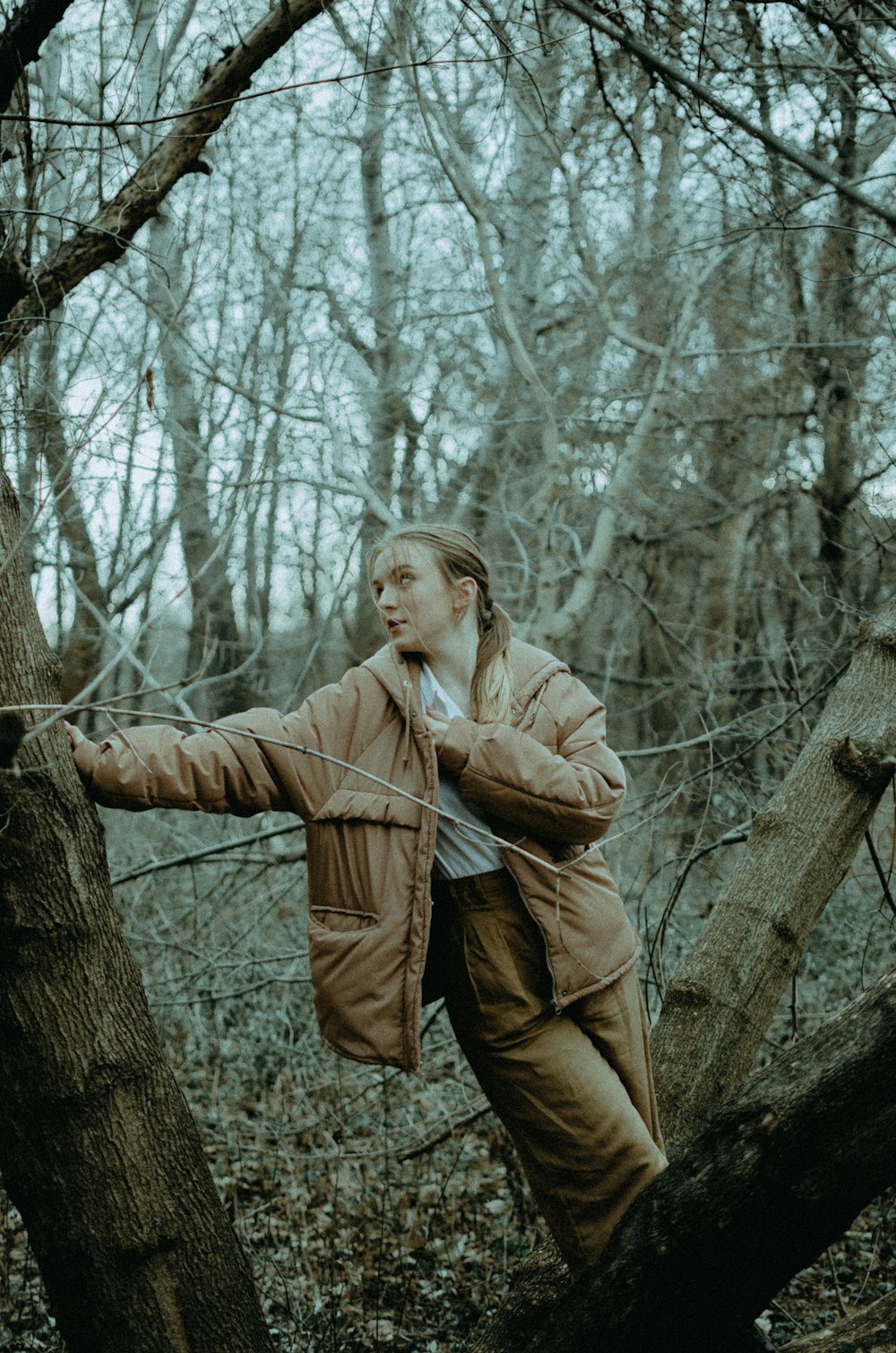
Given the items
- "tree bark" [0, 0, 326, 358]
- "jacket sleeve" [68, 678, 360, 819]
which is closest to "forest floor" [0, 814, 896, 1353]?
"jacket sleeve" [68, 678, 360, 819]

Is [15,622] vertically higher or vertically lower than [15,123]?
lower

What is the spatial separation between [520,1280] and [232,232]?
5583 millimetres

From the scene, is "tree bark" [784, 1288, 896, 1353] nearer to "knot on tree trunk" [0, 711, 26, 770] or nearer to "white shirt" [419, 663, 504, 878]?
Result: "white shirt" [419, 663, 504, 878]

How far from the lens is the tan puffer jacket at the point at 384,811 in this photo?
2277 mm

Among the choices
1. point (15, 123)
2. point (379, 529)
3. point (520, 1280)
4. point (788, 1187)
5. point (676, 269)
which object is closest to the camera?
point (788, 1187)

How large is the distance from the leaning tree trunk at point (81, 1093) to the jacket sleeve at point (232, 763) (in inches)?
5.5

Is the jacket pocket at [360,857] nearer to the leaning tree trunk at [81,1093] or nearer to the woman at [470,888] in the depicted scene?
the woman at [470,888]

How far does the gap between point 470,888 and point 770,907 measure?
1104 millimetres

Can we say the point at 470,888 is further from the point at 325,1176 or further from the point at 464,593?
the point at 325,1176

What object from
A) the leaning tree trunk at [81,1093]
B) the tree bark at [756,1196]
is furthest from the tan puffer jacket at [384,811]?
the tree bark at [756,1196]

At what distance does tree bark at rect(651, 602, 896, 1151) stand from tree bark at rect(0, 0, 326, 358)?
241 centimetres

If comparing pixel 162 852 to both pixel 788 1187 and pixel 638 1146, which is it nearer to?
pixel 638 1146

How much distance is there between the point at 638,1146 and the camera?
2387 mm

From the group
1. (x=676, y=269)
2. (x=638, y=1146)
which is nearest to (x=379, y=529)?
(x=676, y=269)
